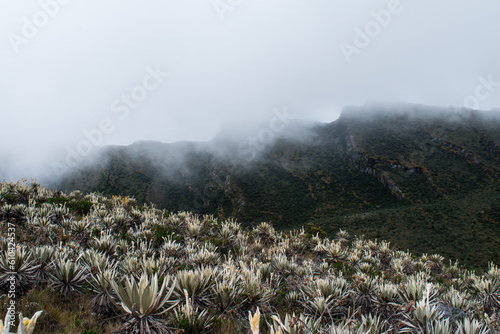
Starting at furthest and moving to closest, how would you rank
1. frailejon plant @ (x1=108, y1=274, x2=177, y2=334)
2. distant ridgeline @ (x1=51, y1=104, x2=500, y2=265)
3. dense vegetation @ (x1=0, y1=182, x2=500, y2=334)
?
distant ridgeline @ (x1=51, y1=104, x2=500, y2=265), dense vegetation @ (x1=0, y1=182, x2=500, y2=334), frailejon plant @ (x1=108, y1=274, x2=177, y2=334)

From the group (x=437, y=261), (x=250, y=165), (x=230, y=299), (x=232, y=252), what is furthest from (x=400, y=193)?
(x=230, y=299)

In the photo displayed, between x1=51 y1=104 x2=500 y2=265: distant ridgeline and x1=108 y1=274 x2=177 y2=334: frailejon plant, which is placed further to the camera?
x1=51 y1=104 x2=500 y2=265: distant ridgeline

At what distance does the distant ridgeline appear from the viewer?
45656 millimetres

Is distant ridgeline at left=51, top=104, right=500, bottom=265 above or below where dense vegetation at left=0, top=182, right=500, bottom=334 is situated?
below

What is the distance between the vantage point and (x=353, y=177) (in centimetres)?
8150

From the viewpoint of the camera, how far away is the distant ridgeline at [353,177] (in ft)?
150

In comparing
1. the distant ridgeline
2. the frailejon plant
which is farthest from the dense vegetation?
the distant ridgeline

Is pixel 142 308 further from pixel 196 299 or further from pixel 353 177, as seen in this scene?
pixel 353 177

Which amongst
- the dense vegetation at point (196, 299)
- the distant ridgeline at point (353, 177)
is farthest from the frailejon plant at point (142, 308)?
the distant ridgeline at point (353, 177)

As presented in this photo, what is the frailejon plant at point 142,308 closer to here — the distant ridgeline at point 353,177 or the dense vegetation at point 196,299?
the dense vegetation at point 196,299

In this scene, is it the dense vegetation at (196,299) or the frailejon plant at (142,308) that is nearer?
the frailejon plant at (142,308)

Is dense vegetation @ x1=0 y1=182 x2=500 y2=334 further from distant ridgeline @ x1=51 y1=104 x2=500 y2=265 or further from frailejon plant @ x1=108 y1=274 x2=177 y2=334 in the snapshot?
distant ridgeline @ x1=51 y1=104 x2=500 y2=265

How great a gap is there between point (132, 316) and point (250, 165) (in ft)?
297

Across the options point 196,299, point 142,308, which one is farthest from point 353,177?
point 142,308
